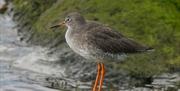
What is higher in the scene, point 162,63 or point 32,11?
point 32,11

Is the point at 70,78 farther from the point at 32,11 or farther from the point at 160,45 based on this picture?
the point at 32,11

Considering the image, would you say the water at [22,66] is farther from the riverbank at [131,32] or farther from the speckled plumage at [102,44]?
the speckled plumage at [102,44]

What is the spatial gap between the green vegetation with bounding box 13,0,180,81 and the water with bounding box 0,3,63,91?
33 centimetres

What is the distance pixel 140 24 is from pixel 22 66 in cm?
221

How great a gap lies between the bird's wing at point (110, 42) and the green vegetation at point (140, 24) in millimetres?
661

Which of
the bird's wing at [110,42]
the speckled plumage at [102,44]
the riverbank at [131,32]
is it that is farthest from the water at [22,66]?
the bird's wing at [110,42]

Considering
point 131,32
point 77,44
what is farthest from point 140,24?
point 77,44

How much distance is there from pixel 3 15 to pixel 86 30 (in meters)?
5.07

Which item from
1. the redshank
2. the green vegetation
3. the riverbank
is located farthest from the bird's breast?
the green vegetation

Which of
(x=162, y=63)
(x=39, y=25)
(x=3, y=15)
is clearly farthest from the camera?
(x=3, y=15)

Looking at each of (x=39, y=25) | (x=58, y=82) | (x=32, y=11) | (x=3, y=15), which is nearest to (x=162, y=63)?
(x=58, y=82)

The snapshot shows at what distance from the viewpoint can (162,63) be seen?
8617 millimetres

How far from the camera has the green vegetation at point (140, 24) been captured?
865 centimetres

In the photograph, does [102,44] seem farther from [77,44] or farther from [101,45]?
[77,44]
